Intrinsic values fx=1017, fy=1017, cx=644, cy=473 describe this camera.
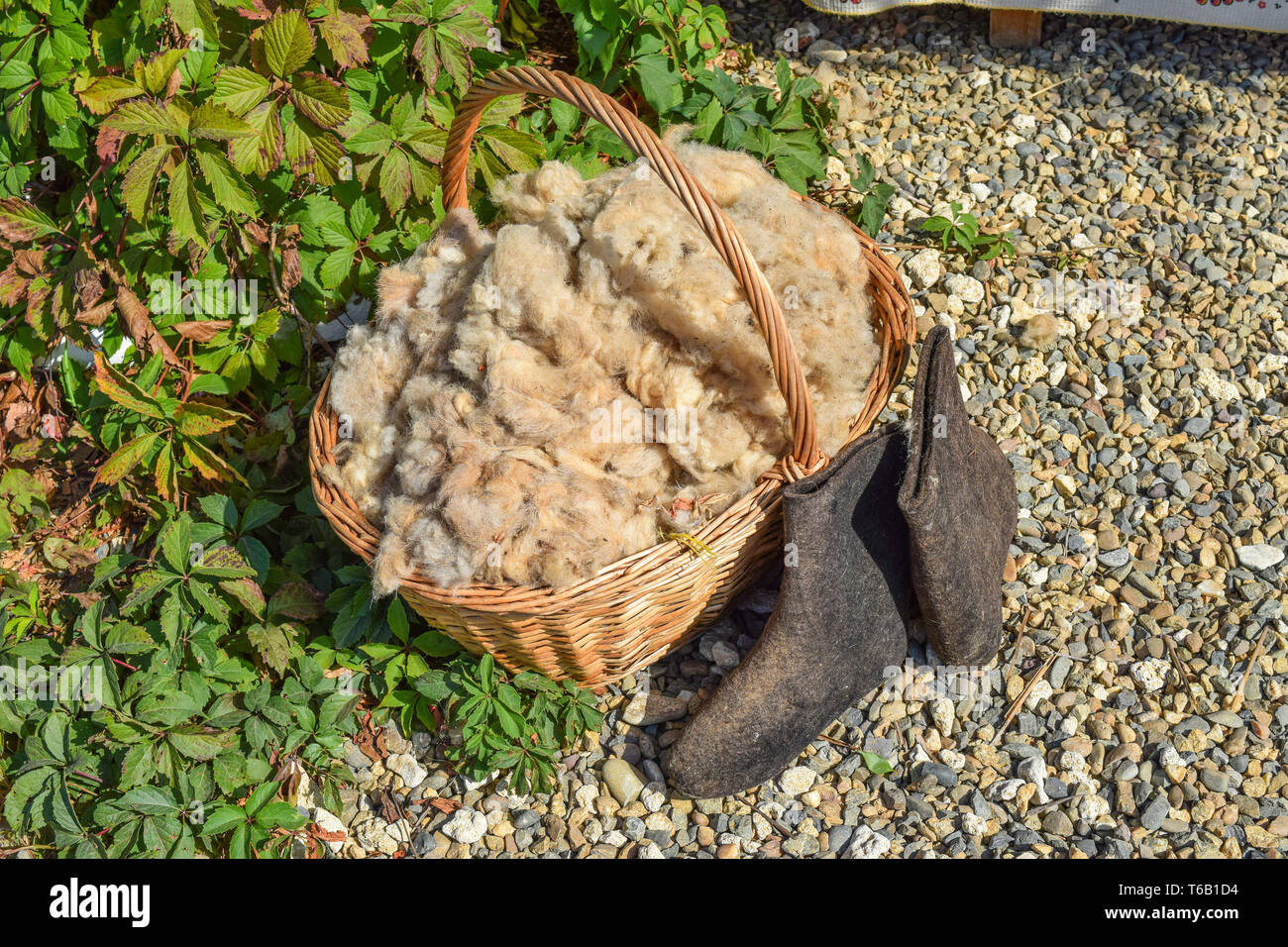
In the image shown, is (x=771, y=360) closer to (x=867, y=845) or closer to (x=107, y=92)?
(x=867, y=845)

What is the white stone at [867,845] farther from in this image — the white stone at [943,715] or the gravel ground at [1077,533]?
the white stone at [943,715]

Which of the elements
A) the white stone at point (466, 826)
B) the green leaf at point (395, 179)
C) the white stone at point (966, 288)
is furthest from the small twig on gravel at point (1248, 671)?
the green leaf at point (395, 179)

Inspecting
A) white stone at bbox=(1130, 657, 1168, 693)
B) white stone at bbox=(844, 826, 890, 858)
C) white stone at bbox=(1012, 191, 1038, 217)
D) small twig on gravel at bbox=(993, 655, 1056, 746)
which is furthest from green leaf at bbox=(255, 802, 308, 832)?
white stone at bbox=(1012, 191, 1038, 217)

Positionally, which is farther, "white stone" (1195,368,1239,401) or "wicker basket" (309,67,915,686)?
"white stone" (1195,368,1239,401)

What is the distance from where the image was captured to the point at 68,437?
8.51 ft

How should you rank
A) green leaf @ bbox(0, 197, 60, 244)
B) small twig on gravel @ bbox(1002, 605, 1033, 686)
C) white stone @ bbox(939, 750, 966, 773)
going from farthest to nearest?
green leaf @ bbox(0, 197, 60, 244) → small twig on gravel @ bbox(1002, 605, 1033, 686) → white stone @ bbox(939, 750, 966, 773)

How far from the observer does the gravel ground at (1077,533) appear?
199 centimetres

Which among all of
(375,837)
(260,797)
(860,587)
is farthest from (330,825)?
(860,587)

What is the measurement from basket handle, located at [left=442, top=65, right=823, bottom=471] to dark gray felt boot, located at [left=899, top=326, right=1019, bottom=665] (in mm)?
209

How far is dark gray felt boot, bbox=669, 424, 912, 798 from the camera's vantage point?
74.7 inches

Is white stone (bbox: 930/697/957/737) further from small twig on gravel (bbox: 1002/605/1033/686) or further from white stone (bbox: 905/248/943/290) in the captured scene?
white stone (bbox: 905/248/943/290)

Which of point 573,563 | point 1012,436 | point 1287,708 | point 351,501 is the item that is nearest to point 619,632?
point 573,563

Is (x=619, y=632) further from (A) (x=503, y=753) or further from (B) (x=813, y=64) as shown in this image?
(B) (x=813, y=64)

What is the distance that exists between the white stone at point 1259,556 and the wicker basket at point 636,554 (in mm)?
896
